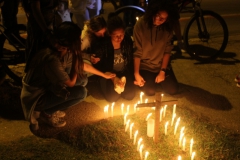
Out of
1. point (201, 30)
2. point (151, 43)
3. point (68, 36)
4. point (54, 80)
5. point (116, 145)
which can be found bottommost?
point (116, 145)

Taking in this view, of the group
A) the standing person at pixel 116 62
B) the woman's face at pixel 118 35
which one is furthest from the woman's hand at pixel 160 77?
the woman's face at pixel 118 35

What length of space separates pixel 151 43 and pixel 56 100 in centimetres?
163

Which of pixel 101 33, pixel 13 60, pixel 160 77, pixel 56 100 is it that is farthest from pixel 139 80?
→ pixel 13 60

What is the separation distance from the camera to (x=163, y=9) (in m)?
3.99

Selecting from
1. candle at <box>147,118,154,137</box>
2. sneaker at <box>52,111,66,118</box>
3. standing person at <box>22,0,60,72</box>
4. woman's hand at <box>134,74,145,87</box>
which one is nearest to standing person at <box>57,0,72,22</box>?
standing person at <box>22,0,60,72</box>

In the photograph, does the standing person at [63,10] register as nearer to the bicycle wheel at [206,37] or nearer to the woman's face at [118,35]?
the woman's face at [118,35]

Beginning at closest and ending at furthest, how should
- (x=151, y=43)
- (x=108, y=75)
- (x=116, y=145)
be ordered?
1. (x=116, y=145)
2. (x=108, y=75)
3. (x=151, y=43)

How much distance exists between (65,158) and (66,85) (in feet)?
2.84

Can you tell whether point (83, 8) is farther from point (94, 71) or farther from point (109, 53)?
point (94, 71)

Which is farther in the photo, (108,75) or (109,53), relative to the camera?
(109,53)

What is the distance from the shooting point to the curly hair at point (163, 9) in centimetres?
399

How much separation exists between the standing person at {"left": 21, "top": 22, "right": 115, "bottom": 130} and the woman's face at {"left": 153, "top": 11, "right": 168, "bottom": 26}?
1.24 metres

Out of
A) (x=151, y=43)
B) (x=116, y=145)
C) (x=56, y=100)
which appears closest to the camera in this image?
(x=116, y=145)

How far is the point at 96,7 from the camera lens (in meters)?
5.80
